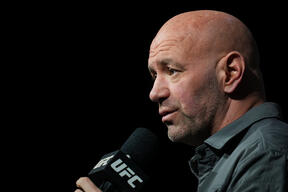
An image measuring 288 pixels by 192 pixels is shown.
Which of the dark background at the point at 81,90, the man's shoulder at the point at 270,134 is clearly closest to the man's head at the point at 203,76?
the man's shoulder at the point at 270,134

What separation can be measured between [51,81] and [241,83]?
Result: 5.26ft

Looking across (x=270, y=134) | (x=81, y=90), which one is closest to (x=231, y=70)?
(x=270, y=134)

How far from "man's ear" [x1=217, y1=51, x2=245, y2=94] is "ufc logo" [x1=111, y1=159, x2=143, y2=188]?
18.1 inches

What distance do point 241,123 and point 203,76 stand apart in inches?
8.8

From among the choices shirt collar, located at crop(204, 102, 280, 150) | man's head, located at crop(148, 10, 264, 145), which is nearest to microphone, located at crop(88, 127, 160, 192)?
man's head, located at crop(148, 10, 264, 145)

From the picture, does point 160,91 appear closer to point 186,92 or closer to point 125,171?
point 186,92

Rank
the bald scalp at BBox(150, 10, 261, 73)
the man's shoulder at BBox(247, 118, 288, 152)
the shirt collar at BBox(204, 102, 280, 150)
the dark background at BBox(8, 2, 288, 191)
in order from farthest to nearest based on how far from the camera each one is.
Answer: the dark background at BBox(8, 2, 288, 191)
the bald scalp at BBox(150, 10, 261, 73)
the shirt collar at BBox(204, 102, 280, 150)
the man's shoulder at BBox(247, 118, 288, 152)

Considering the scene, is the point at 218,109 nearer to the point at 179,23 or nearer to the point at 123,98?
the point at 179,23

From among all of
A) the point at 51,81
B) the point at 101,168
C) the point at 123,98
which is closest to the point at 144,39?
the point at 123,98

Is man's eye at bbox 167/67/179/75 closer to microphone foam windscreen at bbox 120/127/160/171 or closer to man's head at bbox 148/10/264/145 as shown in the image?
man's head at bbox 148/10/264/145

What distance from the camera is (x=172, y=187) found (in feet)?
9.07

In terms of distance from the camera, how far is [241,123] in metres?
1.47

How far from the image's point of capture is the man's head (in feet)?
5.06

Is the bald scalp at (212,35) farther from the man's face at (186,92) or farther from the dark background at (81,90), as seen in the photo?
the dark background at (81,90)
